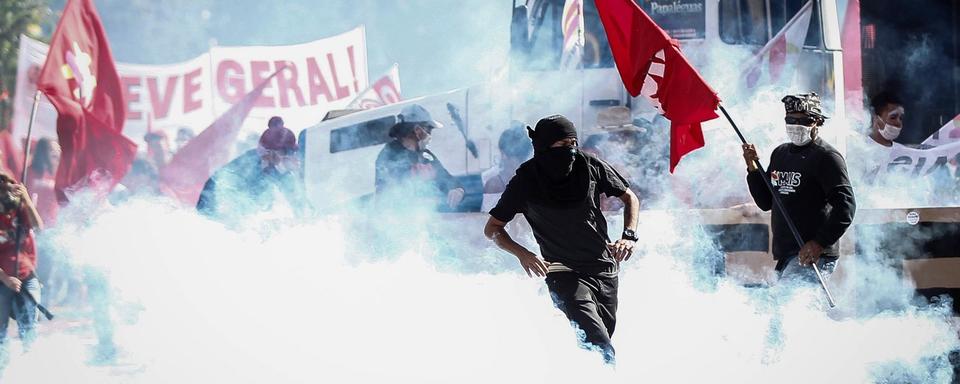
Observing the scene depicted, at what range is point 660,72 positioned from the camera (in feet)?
18.7

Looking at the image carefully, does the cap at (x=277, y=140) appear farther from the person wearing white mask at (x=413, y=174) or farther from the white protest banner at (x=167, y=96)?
the white protest banner at (x=167, y=96)

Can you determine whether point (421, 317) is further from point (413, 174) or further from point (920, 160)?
point (920, 160)

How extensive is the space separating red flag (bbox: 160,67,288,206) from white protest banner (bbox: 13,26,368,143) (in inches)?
47.2

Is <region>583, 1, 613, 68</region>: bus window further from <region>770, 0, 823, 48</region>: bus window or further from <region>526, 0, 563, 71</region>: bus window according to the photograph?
<region>770, 0, 823, 48</region>: bus window

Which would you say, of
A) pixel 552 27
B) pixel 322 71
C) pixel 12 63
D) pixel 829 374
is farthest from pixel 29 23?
pixel 829 374

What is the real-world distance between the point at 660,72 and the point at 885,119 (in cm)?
343

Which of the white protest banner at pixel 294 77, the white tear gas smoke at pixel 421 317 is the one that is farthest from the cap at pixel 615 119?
the white protest banner at pixel 294 77

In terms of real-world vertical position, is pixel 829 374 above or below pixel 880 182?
below

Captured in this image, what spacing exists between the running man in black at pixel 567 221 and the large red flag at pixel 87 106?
12.8ft

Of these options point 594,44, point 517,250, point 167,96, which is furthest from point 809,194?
point 167,96

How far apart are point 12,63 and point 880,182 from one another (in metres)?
10.8

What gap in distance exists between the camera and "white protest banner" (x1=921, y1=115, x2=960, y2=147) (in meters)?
8.44

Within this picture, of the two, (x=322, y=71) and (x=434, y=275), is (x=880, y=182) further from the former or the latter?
(x=322, y=71)

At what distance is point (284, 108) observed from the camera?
11.2 meters
